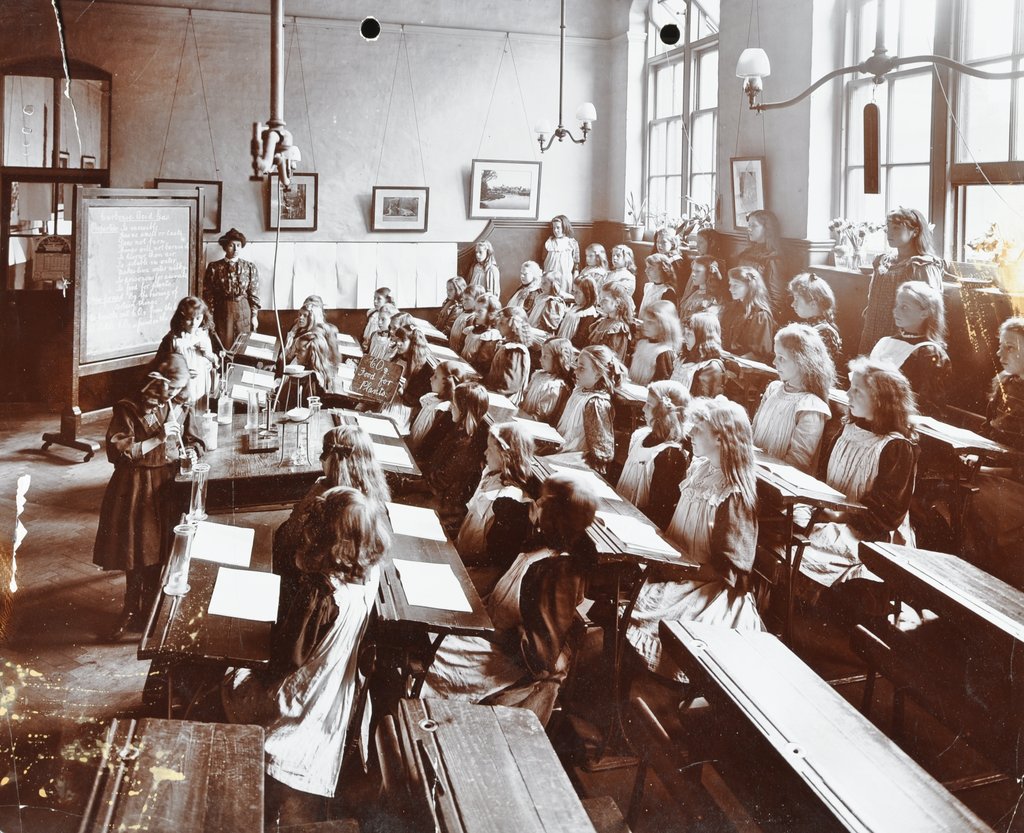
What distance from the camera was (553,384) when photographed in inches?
255

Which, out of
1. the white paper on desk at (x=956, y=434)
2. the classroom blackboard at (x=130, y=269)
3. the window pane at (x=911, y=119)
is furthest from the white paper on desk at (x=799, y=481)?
the classroom blackboard at (x=130, y=269)

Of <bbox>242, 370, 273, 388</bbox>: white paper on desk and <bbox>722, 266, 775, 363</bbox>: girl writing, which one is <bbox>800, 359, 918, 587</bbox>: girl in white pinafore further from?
<bbox>242, 370, 273, 388</bbox>: white paper on desk

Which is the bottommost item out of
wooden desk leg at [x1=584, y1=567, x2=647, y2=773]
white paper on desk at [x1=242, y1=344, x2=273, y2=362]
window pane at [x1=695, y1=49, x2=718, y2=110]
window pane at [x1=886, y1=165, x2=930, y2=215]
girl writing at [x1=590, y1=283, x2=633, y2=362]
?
wooden desk leg at [x1=584, y1=567, x2=647, y2=773]

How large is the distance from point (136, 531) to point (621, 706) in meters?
2.51

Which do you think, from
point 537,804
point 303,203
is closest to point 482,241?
point 303,203

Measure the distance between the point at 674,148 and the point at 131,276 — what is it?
5.43 metres

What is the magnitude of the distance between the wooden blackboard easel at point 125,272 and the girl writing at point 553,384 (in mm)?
2737

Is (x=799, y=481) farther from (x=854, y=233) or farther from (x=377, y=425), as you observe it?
(x=854, y=233)

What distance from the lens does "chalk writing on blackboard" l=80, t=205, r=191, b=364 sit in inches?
233

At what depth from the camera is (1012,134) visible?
522 cm

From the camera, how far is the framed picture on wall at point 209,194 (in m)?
7.95

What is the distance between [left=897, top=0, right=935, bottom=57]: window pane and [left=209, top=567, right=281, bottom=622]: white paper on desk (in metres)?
5.06

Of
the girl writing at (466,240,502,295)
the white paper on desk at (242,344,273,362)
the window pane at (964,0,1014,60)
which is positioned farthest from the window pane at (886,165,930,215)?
the girl writing at (466,240,502,295)

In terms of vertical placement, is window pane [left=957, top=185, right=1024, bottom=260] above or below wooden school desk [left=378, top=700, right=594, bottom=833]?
above
